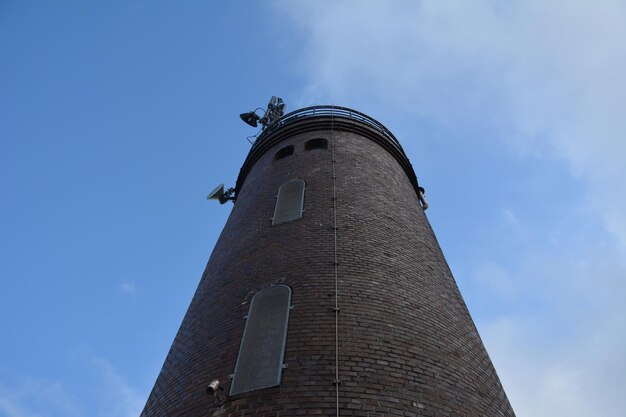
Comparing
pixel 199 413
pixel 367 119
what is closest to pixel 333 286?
pixel 199 413

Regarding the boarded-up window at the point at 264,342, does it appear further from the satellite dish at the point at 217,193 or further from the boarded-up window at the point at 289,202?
the satellite dish at the point at 217,193

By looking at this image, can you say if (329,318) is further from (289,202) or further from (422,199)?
(422,199)

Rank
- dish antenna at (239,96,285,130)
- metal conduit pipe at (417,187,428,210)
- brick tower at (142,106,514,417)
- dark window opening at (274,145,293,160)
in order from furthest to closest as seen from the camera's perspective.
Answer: dish antenna at (239,96,285,130) → metal conduit pipe at (417,187,428,210) → dark window opening at (274,145,293,160) → brick tower at (142,106,514,417)

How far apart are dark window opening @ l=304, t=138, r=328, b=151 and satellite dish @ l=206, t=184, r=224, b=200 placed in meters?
4.02

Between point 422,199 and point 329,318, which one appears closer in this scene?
point 329,318

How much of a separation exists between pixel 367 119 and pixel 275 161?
3.05m

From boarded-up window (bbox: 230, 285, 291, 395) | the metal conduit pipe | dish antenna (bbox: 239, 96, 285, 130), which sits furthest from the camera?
dish antenna (bbox: 239, 96, 285, 130)

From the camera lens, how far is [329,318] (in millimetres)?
6395

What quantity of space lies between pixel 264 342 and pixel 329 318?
93 cm

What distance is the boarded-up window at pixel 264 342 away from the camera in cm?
588

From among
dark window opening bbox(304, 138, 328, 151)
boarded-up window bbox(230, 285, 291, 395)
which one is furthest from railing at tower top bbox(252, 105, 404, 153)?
boarded-up window bbox(230, 285, 291, 395)

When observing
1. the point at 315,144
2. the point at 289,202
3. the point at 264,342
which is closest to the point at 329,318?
the point at 264,342

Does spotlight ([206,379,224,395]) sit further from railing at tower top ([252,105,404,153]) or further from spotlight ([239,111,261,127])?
spotlight ([239,111,261,127])

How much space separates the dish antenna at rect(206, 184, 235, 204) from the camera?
15.0 meters
